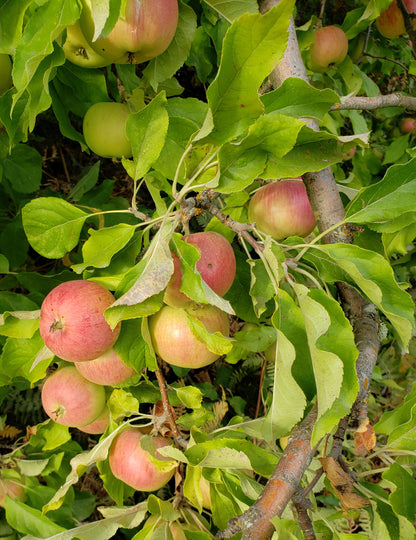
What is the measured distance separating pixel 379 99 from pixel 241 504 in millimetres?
961

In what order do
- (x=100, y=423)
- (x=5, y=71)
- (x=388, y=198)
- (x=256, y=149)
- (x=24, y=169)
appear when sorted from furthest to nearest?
1. (x=24, y=169)
2. (x=100, y=423)
3. (x=5, y=71)
4. (x=388, y=198)
5. (x=256, y=149)

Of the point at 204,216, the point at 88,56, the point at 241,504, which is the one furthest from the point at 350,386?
the point at 204,216

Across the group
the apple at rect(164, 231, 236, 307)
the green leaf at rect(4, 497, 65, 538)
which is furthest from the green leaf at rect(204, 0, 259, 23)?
the green leaf at rect(4, 497, 65, 538)

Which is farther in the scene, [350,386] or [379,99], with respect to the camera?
[379,99]

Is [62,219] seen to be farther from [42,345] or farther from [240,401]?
[240,401]

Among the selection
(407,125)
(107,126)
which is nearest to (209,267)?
(107,126)

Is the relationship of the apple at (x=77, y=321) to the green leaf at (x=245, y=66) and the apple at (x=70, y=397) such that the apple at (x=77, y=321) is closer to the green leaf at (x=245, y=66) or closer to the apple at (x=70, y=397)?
the apple at (x=70, y=397)

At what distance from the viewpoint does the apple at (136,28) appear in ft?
2.75

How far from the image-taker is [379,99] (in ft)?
3.62

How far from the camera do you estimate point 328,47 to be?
159 centimetres

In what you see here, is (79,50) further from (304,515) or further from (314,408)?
(304,515)

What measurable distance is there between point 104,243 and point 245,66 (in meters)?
0.40

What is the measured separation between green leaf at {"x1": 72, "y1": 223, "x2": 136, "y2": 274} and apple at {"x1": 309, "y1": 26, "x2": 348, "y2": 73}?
1139mm

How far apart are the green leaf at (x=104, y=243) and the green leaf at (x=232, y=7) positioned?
573 millimetres
